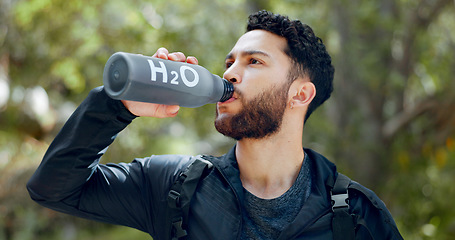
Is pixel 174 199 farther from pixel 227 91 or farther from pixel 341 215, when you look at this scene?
pixel 341 215

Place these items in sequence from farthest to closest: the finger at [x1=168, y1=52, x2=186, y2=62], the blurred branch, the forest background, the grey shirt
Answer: the blurred branch → the forest background → the grey shirt → the finger at [x1=168, y1=52, x2=186, y2=62]

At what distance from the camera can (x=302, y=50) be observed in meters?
2.25

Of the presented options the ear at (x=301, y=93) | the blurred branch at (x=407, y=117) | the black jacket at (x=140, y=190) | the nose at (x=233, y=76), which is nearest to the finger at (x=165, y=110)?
the black jacket at (x=140, y=190)

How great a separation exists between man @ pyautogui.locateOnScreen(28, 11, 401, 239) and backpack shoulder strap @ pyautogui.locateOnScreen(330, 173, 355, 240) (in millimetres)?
43

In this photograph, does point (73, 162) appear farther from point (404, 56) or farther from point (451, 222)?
point (404, 56)

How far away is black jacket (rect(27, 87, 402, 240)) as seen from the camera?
1.82m

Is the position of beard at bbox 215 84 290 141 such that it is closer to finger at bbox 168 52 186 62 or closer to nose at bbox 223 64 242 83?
nose at bbox 223 64 242 83

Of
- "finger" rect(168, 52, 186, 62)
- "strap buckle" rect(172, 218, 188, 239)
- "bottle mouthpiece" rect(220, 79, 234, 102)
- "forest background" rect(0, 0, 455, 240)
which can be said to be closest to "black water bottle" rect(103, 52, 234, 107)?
"finger" rect(168, 52, 186, 62)

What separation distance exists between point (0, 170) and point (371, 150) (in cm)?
640

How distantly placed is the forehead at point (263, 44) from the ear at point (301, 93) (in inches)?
6.1

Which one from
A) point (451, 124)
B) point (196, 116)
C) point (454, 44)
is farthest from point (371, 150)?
point (196, 116)

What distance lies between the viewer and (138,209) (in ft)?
6.64

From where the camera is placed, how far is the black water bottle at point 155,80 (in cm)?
151

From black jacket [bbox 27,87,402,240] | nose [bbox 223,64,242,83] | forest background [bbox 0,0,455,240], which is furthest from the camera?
forest background [bbox 0,0,455,240]
